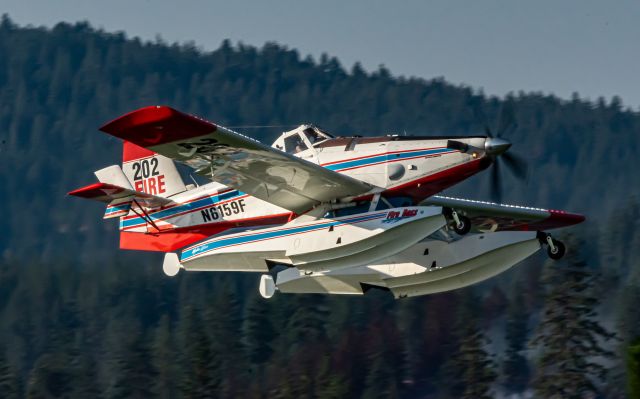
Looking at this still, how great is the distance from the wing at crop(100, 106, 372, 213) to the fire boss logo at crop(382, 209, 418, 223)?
0.94 m

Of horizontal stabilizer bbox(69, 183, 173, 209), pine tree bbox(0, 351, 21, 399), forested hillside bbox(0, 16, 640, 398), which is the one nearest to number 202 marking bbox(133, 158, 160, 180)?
horizontal stabilizer bbox(69, 183, 173, 209)

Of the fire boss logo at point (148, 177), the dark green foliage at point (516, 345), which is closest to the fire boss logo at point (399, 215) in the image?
the fire boss logo at point (148, 177)

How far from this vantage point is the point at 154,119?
19.0 metres

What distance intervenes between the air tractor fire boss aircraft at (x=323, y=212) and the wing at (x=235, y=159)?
0.11ft

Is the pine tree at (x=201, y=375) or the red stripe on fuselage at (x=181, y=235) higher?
the red stripe on fuselage at (x=181, y=235)

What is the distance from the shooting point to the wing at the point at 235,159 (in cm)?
1909

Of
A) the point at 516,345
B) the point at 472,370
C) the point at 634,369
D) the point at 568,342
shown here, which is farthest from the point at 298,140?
the point at 516,345

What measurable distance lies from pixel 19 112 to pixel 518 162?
165 m

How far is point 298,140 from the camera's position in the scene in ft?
74.7

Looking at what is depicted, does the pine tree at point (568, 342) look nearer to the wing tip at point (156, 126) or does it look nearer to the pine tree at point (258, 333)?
the wing tip at point (156, 126)

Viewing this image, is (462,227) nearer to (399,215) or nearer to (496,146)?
(399,215)

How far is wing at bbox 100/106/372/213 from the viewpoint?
62.6ft

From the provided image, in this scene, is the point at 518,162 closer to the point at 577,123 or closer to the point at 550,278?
the point at 550,278

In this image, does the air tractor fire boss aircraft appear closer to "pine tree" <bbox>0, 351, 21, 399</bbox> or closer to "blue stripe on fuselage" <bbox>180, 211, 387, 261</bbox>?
"blue stripe on fuselage" <bbox>180, 211, 387, 261</bbox>
